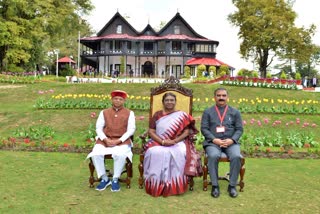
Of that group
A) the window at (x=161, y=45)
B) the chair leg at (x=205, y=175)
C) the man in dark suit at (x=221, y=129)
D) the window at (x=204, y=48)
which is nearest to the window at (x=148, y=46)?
the window at (x=161, y=45)

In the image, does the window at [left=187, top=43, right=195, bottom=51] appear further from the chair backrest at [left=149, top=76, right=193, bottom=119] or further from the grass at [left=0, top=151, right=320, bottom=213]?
the chair backrest at [left=149, top=76, right=193, bottom=119]

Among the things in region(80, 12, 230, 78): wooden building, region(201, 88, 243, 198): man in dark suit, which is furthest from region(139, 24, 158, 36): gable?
region(201, 88, 243, 198): man in dark suit

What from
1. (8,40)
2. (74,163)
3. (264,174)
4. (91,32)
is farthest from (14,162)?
(91,32)

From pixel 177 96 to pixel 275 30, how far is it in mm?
34950

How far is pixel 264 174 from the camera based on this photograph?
6629 millimetres

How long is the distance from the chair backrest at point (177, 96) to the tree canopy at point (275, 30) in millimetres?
34742

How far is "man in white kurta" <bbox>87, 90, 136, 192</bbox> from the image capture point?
5566mm

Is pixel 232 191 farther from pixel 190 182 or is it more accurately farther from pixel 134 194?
pixel 134 194

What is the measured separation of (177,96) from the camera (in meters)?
6.61

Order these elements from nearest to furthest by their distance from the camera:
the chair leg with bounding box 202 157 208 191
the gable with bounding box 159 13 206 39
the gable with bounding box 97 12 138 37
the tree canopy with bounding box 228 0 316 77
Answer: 1. the chair leg with bounding box 202 157 208 191
2. the tree canopy with bounding box 228 0 316 77
3. the gable with bounding box 159 13 206 39
4. the gable with bounding box 97 12 138 37

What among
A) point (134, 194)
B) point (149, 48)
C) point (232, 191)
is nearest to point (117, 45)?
point (149, 48)

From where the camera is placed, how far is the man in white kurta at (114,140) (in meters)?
5.57

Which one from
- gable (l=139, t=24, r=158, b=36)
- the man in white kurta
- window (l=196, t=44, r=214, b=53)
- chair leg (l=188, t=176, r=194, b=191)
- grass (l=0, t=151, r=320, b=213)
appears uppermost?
gable (l=139, t=24, r=158, b=36)

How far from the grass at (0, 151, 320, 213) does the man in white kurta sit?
0.28 metres
